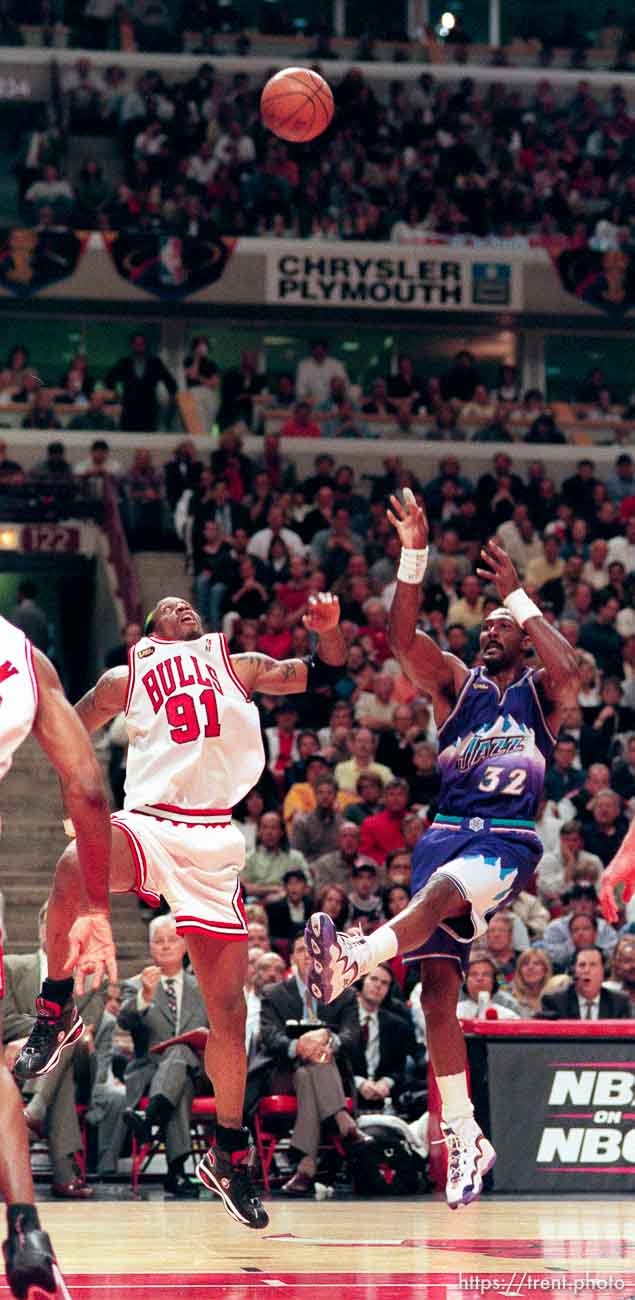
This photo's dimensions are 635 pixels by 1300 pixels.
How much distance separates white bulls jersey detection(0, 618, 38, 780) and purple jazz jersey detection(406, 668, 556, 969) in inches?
127

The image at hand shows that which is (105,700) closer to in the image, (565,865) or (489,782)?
(489,782)

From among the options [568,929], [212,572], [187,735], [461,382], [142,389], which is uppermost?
[187,735]

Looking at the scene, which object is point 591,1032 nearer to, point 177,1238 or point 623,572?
point 177,1238

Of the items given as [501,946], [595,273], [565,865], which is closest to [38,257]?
[595,273]

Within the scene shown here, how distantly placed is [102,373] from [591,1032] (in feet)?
55.5

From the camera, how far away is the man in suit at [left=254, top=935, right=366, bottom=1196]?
10.9m

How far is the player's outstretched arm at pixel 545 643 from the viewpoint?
8.16 m

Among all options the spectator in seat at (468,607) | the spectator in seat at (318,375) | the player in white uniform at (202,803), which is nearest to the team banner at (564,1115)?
the player in white uniform at (202,803)

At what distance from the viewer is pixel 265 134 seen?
25.2 m

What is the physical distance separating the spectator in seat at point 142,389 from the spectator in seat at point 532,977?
11973 millimetres

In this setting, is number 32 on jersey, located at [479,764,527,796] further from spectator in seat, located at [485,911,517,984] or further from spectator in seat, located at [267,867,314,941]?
spectator in seat, located at [267,867,314,941]

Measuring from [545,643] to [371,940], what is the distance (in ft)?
4.96

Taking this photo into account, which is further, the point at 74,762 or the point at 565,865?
the point at 565,865

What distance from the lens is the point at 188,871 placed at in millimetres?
7734
